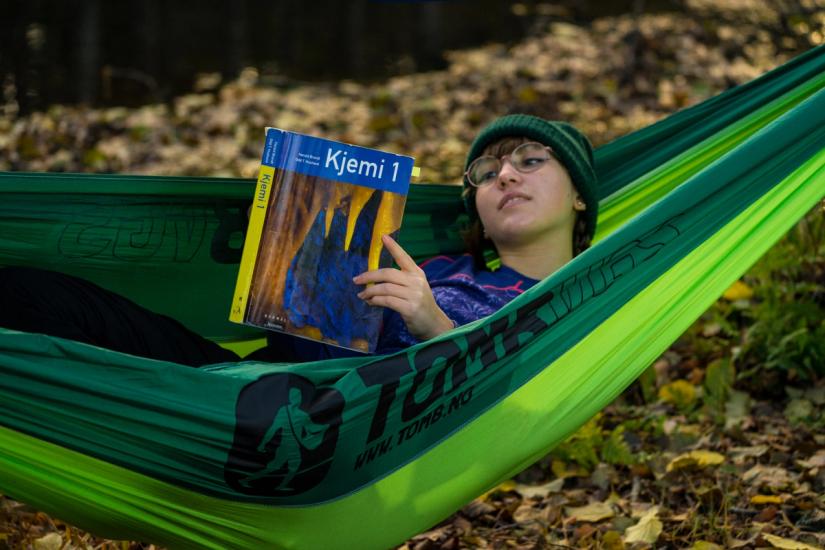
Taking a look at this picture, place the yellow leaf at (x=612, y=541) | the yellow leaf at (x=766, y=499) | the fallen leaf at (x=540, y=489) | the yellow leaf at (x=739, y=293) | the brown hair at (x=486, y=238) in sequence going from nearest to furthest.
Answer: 1. the yellow leaf at (x=612, y=541)
2. the yellow leaf at (x=766, y=499)
3. the brown hair at (x=486, y=238)
4. the fallen leaf at (x=540, y=489)
5. the yellow leaf at (x=739, y=293)

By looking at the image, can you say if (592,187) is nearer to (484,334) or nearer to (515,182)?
(515,182)

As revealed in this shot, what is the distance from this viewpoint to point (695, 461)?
2.23m

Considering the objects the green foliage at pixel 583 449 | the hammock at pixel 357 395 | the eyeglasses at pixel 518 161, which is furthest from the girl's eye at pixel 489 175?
the green foliage at pixel 583 449

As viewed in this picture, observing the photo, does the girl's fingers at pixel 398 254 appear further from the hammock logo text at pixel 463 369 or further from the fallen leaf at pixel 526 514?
the fallen leaf at pixel 526 514

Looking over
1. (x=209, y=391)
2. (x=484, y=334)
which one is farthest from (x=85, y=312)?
(x=484, y=334)

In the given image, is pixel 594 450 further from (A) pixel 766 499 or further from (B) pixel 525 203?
(B) pixel 525 203

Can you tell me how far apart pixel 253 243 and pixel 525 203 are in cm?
71

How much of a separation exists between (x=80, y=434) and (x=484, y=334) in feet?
2.08

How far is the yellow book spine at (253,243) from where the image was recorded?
1.58 metres

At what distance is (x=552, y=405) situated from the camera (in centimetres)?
155

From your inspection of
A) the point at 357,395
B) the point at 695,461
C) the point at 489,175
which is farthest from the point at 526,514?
the point at 357,395

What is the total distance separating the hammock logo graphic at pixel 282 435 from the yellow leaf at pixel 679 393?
1483 millimetres

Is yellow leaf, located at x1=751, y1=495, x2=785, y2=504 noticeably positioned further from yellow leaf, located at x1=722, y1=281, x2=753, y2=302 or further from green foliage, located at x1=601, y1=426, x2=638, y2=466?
yellow leaf, located at x1=722, y1=281, x2=753, y2=302

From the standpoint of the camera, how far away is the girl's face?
2.05 m
